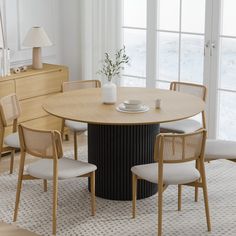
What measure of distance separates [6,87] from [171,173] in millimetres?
2432

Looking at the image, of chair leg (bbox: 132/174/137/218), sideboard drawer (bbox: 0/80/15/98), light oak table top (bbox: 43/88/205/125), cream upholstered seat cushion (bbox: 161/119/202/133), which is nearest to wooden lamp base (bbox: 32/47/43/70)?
sideboard drawer (bbox: 0/80/15/98)

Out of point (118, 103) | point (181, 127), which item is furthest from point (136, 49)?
point (118, 103)

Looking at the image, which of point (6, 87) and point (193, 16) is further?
point (193, 16)

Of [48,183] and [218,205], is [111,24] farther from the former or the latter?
[218,205]

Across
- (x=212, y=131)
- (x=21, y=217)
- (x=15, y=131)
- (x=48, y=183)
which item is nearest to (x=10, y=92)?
(x=15, y=131)

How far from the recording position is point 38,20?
7559 millimetres

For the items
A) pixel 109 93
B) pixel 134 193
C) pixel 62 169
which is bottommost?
pixel 134 193

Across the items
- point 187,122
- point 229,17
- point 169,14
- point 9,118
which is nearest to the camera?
point 9,118

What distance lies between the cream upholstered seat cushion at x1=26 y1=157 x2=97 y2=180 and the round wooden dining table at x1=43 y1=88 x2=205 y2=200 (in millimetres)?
408

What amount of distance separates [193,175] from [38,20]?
11.2 ft

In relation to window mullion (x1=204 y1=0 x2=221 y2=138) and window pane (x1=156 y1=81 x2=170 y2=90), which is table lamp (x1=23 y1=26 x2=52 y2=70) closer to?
window pane (x1=156 y1=81 x2=170 y2=90)

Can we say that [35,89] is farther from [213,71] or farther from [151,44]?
[213,71]

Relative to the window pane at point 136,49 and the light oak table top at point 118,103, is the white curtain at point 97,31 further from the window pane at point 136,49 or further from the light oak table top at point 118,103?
the light oak table top at point 118,103

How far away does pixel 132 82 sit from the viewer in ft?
25.1
